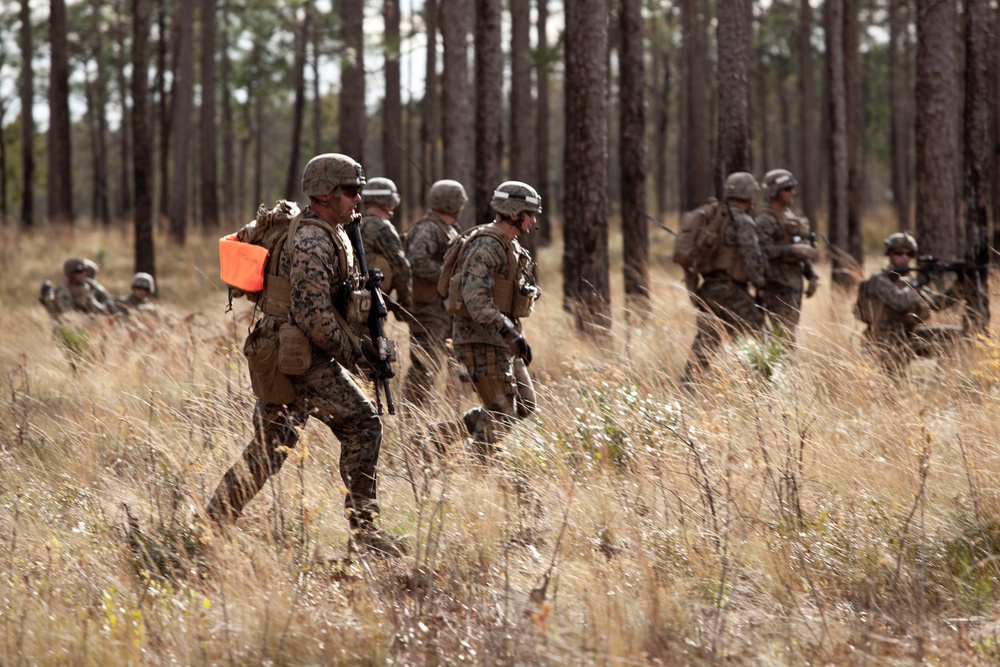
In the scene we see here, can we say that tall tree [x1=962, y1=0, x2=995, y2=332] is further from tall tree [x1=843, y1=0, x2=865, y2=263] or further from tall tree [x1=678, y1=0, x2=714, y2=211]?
tall tree [x1=678, y1=0, x2=714, y2=211]

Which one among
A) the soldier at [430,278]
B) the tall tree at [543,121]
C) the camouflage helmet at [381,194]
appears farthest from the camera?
the tall tree at [543,121]

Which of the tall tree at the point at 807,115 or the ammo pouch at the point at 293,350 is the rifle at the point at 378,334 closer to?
the ammo pouch at the point at 293,350

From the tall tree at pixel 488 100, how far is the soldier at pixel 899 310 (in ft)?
15.4

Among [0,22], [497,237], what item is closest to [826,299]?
[497,237]

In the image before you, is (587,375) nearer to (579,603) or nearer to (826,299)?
(579,603)

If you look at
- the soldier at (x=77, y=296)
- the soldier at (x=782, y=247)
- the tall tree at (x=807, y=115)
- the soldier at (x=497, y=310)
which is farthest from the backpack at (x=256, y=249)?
the tall tree at (x=807, y=115)

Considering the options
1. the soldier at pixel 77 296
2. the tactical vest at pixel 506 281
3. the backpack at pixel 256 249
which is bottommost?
the soldier at pixel 77 296

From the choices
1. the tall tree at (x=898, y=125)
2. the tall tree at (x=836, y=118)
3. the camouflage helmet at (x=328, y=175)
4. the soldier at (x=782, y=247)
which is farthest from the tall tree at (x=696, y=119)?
the camouflage helmet at (x=328, y=175)

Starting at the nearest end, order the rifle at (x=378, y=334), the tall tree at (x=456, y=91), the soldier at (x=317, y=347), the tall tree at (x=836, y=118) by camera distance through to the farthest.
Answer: the soldier at (x=317, y=347)
the rifle at (x=378, y=334)
the tall tree at (x=456, y=91)
the tall tree at (x=836, y=118)

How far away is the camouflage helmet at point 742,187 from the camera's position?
8.90 m

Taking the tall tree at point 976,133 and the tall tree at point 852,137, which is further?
the tall tree at point 852,137

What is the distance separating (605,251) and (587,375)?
11.3 ft

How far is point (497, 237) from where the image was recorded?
6.23 m

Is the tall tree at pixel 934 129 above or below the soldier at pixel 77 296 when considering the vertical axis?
above
